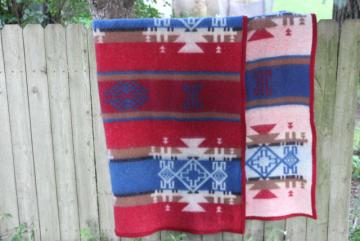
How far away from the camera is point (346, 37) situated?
2391mm

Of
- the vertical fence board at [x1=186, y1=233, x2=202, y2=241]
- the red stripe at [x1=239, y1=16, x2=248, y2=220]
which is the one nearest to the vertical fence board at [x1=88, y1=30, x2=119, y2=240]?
the vertical fence board at [x1=186, y1=233, x2=202, y2=241]

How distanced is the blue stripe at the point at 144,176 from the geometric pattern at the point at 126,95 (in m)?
0.33

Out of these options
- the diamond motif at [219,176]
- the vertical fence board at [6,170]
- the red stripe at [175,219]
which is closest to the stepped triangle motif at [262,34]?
the diamond motif at [219,176]

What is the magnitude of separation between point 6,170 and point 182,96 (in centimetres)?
135

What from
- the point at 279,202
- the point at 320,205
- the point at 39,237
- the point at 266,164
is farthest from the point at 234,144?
the point at 39,237

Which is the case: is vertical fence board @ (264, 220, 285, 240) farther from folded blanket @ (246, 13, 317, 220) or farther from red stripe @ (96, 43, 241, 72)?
red stripe @ (96, 43, 241, 72)

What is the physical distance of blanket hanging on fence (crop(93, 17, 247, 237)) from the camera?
2281 millimetres

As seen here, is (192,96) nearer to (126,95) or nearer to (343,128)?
(126,95)

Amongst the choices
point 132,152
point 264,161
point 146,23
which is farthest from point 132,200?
point 146,23

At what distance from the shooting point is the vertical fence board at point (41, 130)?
259 cm

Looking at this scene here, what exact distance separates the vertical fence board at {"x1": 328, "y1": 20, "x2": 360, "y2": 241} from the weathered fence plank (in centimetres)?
166

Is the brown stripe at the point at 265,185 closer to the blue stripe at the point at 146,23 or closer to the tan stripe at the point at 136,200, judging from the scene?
the tan stripe at the point at 136,200

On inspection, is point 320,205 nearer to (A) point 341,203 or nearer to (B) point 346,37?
(A) point 341,203

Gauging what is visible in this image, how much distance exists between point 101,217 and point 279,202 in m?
1.17
